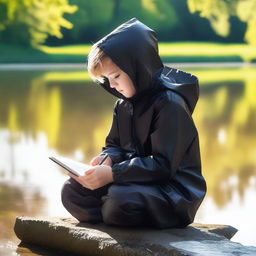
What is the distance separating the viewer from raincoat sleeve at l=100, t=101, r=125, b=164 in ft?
11.7

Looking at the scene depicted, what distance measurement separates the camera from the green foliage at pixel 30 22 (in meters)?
28.3

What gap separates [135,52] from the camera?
3338mm

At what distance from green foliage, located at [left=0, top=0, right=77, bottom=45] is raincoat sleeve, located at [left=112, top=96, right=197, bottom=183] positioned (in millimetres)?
24958

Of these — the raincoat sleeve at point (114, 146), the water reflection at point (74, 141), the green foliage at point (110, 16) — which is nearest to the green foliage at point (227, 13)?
the green foliage at point (110, 16)

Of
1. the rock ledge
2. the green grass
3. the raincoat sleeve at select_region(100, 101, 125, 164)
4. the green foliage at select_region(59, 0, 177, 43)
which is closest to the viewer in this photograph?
the rock ledge

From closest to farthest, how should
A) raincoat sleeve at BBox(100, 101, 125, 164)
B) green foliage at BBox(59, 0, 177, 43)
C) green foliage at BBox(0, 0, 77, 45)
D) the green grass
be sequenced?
raincoat sleeve at BBox(100, 101, 125, 164), the green grass, green foliage at BBox(0, 0, 77, 45), green foliage at BBox(59, 0, 177, 43)

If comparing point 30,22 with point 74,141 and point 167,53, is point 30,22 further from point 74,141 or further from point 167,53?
point 74,141

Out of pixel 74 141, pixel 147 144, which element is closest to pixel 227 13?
pixel 74 141

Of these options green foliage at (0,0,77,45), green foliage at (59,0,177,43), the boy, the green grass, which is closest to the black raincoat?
the boy

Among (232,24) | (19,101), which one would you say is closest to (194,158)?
(19,101)

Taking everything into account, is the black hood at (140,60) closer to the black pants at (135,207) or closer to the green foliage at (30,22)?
the black pants at (135,207)

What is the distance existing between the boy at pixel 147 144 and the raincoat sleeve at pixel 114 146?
0.09 m

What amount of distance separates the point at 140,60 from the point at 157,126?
0.25 metres

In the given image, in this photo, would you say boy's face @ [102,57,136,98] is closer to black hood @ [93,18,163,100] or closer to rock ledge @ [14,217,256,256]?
black hood @ [93,18,163,100]
